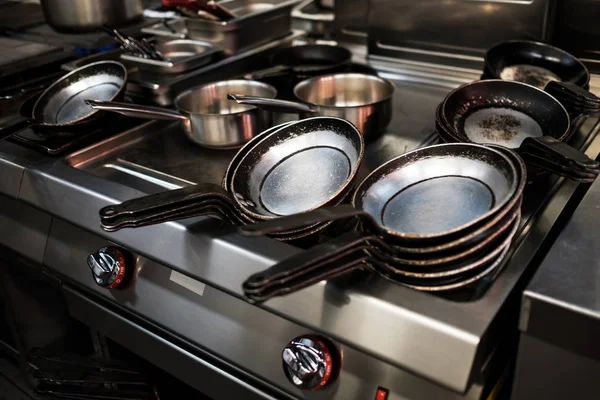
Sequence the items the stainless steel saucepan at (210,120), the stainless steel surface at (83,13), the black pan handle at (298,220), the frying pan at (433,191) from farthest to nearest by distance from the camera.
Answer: the stainless steel surface at (83,13) < the stainless steel saucepan at (210,120) < the frying pan at (433,191) < the black pan handle at (298,220)

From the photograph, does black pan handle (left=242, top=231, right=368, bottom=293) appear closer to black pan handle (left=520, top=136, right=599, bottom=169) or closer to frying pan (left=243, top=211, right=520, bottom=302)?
frying pan (left=243, top=211, right=520, bottom=302)

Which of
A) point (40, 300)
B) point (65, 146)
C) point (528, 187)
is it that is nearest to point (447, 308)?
point (528, 187)

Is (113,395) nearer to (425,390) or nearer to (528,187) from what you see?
(425,390)

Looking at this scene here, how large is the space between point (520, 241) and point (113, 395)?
815 millimetres

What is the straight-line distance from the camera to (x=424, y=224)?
2.33 feet

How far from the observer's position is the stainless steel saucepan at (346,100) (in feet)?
3.23

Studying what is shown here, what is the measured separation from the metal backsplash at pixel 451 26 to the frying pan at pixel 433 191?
530mm

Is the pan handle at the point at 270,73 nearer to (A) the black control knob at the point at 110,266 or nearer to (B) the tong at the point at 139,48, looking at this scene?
(B) the tong at the point at 139,48

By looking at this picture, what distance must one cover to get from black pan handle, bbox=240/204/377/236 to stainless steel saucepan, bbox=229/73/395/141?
0.38 meters

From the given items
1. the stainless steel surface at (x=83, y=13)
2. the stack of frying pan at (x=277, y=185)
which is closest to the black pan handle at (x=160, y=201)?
the stack of frying pan at (x=277, y=185)

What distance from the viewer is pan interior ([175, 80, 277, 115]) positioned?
114 cm

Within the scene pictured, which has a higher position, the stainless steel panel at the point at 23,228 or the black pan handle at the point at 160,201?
the black pan handle at the point at 160,201

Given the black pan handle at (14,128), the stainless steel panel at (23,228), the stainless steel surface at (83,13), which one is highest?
the stainless steel surface at (83,13)

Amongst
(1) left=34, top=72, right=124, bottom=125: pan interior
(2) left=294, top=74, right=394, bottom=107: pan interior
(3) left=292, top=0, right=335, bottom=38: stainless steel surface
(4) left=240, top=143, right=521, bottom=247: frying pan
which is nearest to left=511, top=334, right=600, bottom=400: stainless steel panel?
(4) left=240, top=143, right=521, bottom=247: frying pan
